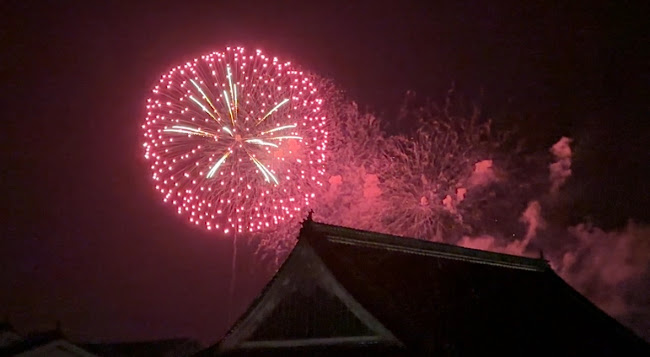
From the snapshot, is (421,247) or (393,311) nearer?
(393,311)

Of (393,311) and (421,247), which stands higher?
(421,247)

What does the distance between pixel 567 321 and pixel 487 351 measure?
6.32 metres

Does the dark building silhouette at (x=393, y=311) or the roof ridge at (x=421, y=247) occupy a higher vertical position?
the roof ridge at (x=421, y=247)

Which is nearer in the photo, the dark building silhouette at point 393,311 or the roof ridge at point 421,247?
the dark building silhouette at point 393,311

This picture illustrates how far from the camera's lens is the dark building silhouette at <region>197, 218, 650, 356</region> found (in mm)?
15656

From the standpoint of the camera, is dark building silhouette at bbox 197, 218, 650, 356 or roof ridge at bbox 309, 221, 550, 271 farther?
roof ridge at bbox 309, 221, 550, 271

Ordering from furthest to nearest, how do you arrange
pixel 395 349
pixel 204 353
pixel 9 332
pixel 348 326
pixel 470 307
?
pixel 9 332, pixel 470 307, pixel 204 353, pixel 348 326, pixel 395 349

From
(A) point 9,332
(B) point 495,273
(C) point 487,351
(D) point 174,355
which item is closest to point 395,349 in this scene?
(C) point 487,351

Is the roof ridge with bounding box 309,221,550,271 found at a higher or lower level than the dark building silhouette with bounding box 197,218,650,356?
higher

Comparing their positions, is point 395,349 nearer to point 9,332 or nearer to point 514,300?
point 514,300

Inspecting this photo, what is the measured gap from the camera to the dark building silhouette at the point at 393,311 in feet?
51.4

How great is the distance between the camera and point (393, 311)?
15.7 m

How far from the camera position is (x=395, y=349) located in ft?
48.8

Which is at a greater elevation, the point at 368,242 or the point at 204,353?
the point at 368,242
